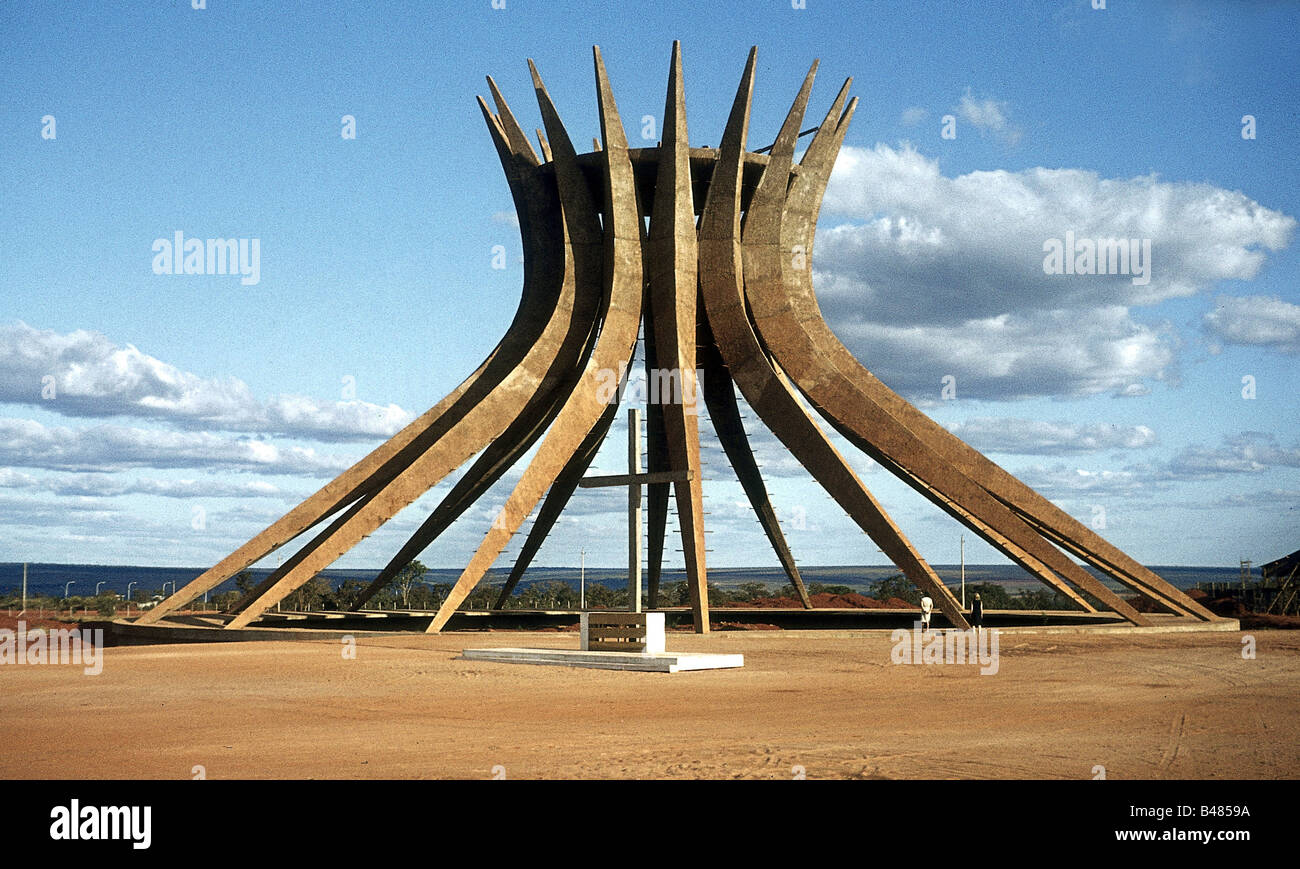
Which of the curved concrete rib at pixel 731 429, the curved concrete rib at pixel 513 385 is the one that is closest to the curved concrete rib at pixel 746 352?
the curved concrete rib at pixel 513 385

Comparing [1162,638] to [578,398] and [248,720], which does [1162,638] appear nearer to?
[578,398]

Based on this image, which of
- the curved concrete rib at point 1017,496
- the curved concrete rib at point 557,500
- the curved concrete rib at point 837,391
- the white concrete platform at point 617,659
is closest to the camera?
the white concrete platform at point 617,659

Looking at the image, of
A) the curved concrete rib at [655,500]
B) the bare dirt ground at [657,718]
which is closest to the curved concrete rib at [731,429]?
the curved concrete rib at [655,500]

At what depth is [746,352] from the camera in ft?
67.1

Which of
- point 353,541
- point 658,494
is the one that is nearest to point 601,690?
point 353,541

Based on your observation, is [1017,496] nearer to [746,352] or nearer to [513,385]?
[746,352]

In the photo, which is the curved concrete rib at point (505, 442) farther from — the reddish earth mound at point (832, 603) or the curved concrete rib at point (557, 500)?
the reddish earth mound at point (832, 603)

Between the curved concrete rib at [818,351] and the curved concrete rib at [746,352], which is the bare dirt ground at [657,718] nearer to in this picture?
the curved concrete rib at [818,351]

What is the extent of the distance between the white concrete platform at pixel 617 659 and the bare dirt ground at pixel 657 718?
0.45 metres

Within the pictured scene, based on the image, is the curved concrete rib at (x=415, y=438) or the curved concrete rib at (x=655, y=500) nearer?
the curved concrete rib at (x=415, y=438)

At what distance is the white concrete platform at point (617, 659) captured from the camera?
12.7 metres

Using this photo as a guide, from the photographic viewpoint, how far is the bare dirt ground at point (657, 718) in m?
6.86

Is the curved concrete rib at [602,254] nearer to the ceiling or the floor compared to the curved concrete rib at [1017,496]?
nearer to the ceiling

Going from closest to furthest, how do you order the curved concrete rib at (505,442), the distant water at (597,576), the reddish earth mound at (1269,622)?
the curved concrete rib at (505,442) < the reddish earth mound at (1269,622) < the distant water at (597,576)
